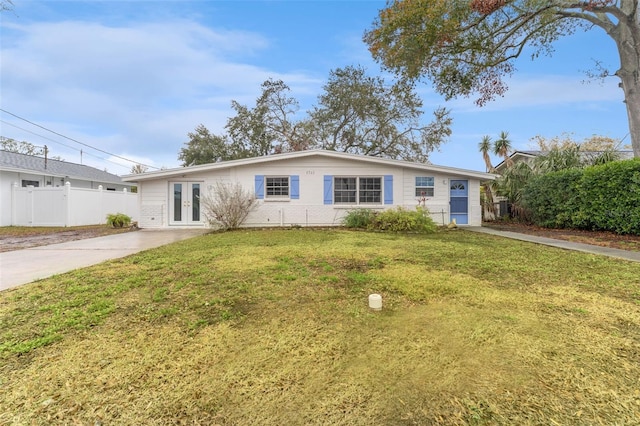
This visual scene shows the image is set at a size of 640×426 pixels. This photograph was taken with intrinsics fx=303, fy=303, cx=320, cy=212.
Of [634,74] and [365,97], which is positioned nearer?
[634,74]

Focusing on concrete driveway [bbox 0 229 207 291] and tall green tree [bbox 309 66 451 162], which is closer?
concrete driveway [bbox 0 229 207 291]

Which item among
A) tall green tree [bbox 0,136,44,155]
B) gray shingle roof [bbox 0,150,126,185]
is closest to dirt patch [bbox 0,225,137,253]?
gray shingle roof [bbox 0,150,126,185]

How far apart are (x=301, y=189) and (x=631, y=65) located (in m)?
12.2

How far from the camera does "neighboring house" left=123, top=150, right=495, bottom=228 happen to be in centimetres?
1267

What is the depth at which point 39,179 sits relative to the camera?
53.5ft

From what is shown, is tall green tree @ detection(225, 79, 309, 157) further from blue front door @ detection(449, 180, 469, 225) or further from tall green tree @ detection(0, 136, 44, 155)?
tall green tree @ detection(0, 136, 44, 155)

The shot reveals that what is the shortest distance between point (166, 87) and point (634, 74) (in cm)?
1880

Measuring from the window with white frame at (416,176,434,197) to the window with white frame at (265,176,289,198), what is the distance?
5.57m

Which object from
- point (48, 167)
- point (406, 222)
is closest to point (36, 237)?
point (48, 167)

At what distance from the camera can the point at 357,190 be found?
12.9m

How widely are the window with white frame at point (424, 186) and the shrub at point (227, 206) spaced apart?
688cm

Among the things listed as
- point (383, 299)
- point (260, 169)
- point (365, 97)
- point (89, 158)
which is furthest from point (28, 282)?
point (89, 158)

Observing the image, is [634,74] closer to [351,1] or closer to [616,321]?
[351,1]

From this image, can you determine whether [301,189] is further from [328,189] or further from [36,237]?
[36,237]
